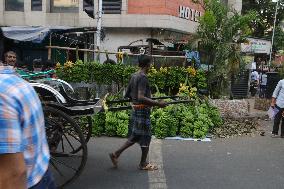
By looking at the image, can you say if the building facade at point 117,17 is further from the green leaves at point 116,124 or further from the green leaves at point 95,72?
the green leaves at point 116,124

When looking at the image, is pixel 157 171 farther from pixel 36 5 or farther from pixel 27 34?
pixel 36 5

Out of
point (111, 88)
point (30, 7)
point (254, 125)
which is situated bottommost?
point (254, 125)

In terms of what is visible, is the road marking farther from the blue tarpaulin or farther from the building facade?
the building facade

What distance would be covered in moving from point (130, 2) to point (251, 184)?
48.1 feet

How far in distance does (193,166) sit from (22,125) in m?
4.89

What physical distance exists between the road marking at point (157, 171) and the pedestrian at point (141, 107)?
0.17 m

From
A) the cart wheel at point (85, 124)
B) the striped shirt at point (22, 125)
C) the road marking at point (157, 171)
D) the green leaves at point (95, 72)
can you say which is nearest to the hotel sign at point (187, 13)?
the green leaves at point (95, 72)

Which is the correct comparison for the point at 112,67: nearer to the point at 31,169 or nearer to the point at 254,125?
the point at 254,125

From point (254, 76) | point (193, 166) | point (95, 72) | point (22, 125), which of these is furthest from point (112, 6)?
point (22, 125)

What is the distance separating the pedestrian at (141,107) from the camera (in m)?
5.93

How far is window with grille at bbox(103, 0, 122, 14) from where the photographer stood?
19297 millimetres

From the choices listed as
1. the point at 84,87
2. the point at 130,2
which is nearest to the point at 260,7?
the point at 130,2

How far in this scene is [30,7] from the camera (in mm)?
20312

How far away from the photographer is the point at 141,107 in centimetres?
606
